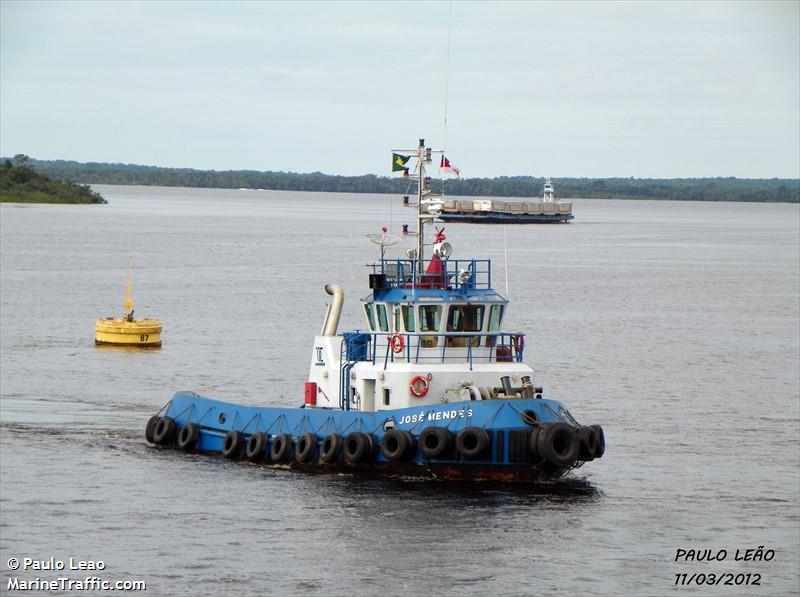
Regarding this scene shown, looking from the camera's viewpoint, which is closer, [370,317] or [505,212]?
[370,317]

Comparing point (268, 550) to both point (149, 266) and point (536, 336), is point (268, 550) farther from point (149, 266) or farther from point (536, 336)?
point (149, 266)

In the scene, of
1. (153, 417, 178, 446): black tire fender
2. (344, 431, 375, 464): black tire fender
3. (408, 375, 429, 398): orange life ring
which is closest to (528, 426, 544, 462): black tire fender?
(408, 375, 429, 398): orange life ring

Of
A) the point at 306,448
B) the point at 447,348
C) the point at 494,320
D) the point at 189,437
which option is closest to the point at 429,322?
the point at 447,348

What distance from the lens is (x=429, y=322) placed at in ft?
106

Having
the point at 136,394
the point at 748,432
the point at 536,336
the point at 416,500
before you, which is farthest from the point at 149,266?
the point at 416,500

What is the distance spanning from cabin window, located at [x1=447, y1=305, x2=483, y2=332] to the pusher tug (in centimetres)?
2

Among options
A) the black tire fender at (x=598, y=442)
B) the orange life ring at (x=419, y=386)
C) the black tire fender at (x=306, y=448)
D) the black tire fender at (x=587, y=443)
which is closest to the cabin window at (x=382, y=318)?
the orange life ring at (x=419, y=386)

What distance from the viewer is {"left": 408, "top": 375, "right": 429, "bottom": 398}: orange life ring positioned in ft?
103

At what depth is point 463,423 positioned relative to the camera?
3008cm

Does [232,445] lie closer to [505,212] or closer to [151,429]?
[151,429]

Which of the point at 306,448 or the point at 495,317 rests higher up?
the point at 495,317

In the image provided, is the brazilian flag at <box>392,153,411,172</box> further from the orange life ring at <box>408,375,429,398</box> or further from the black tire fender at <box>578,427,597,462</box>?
the black tire fender at <box>578,427,597,462</box>

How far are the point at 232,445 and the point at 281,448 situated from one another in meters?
1.53

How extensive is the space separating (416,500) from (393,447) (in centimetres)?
150
